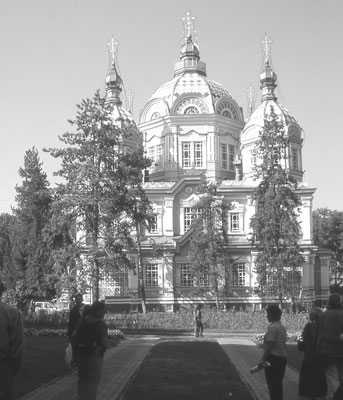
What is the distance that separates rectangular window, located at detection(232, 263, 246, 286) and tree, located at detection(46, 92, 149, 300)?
54.9ft

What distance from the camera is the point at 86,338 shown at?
36.4ft

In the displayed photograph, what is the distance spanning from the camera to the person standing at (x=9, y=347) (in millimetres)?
7348

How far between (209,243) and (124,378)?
112ft

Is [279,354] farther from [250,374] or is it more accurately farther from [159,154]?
[159,154]

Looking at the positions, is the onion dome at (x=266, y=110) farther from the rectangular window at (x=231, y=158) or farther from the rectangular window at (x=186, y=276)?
the rectangular window at (x=186, y=276)

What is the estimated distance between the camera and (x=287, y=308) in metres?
47.8

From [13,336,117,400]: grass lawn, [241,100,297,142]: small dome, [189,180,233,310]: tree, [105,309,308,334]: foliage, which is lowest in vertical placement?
[105,309,308,334]: foliage

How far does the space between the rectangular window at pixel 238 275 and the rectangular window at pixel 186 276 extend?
334cm

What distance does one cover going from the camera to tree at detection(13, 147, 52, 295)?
55.3 m

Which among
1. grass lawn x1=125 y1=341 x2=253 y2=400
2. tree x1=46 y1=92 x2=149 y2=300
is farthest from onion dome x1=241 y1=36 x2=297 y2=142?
grass lawn x1=125 y1=341 x2=253 y2=400

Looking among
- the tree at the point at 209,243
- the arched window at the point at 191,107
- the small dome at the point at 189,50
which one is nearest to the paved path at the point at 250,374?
the tree at the point at 209,243

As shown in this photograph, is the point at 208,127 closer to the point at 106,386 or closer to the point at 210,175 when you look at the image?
the point at 210,175

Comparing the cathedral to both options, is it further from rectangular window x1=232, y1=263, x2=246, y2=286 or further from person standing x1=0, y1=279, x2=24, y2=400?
person standing x1=0, y1=279, x2=24, y2=400

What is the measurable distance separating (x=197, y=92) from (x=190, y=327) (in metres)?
28.1
